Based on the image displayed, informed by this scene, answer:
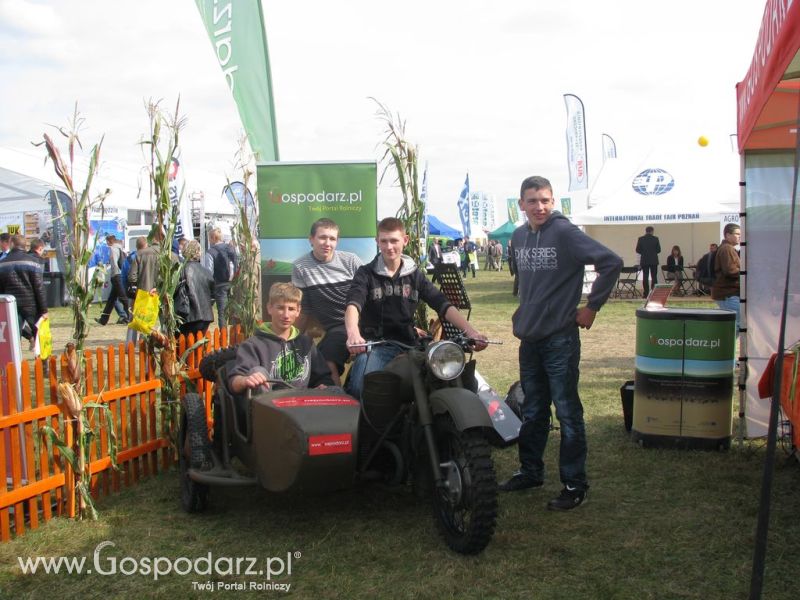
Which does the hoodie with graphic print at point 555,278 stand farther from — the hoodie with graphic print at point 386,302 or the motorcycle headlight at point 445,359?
the motorcycle headlight at point 445,359

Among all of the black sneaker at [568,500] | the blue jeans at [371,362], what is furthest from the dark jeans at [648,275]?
the blue jeans at [371,362]

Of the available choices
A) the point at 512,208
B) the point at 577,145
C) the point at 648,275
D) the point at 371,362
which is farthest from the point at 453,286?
the point at 512,208

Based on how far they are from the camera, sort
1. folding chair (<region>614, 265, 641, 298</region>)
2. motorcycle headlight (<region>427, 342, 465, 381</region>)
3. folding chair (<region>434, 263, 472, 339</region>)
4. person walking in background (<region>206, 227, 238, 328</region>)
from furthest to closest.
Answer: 1. folding chair (<region>614, 265, 641, 298</region>)
2. person walking in background (<region>206, 227, 238, 328</region>)
3. folding chair (<region>434, 263, 472, 339</region>)
4. motorcycle headlight (<region>427, 342, 465, 381</region>)

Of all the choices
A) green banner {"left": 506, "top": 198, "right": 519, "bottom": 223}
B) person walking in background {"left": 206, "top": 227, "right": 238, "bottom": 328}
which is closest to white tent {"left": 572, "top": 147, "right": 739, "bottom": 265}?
person walking in background {"left": 206, "top": 227, "right": 238, "bottom": 328}

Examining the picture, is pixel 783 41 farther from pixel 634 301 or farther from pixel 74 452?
pixel 634 301

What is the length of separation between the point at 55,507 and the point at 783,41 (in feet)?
14.5

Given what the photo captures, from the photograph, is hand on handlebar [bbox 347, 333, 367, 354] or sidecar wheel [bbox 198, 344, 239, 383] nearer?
hand on handlebar [bbox 347, 333, 367, 354]

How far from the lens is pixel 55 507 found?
177 inches

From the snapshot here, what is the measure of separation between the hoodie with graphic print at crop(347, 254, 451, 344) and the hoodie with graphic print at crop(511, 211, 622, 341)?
530 mm

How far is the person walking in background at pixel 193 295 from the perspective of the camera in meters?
7.85

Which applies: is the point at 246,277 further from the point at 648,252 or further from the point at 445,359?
the point at 648,252

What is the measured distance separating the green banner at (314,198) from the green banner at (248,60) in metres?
1.32

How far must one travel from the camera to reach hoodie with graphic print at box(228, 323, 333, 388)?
14.6ft

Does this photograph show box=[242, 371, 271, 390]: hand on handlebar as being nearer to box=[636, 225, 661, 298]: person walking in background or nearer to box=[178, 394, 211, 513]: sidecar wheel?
box=[178, 394, 211, 513]: sidecar wheel
